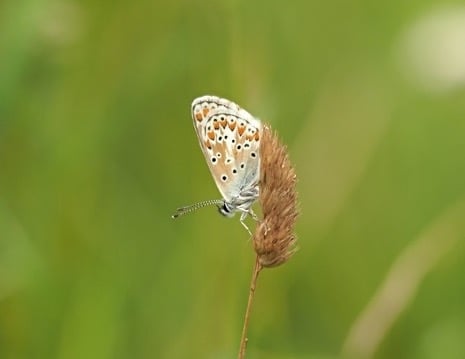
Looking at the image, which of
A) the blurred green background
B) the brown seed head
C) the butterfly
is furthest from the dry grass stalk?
the blurred green background

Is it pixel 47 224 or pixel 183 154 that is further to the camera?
pixel 183 154

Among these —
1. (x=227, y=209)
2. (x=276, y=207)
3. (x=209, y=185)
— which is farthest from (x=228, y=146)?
(x=209, y=185)

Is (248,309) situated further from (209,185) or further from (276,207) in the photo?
(209,185)

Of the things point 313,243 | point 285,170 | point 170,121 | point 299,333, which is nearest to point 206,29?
point 170,121

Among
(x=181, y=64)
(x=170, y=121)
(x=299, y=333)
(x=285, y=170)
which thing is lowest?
(x=299, y=333)

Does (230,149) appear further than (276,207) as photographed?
Yes

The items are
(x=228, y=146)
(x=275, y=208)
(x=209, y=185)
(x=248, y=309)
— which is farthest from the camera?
(x=209, y=185)

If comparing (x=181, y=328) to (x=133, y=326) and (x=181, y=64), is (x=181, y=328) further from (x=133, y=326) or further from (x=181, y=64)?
(x=181, y=64)

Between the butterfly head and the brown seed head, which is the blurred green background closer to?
the butterfly head
